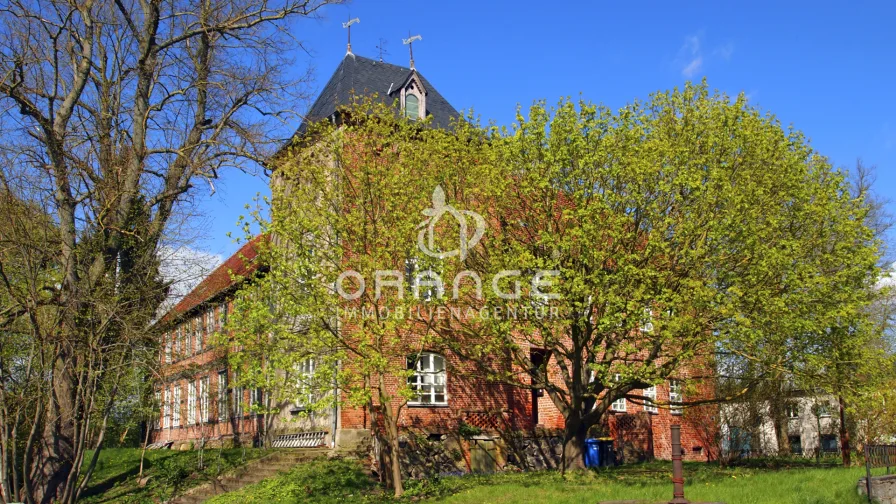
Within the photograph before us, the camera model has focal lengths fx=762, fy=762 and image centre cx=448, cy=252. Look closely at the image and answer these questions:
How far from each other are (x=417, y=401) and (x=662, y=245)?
891cm

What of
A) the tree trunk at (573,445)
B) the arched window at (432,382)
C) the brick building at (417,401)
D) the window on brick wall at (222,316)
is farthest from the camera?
the arched window at (432,382)

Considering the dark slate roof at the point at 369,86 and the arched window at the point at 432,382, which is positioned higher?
the dark slate roof at the point at 369,86

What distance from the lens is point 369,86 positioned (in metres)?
25.6

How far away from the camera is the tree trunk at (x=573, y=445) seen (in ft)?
56.5

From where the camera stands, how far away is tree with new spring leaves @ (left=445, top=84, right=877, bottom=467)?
15.1 meters

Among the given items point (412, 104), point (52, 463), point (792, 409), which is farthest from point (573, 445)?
point (412, 104)

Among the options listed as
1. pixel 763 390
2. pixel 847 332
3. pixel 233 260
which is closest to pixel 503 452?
pixel 763 390

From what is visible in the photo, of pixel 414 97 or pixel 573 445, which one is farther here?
pixel 414 97

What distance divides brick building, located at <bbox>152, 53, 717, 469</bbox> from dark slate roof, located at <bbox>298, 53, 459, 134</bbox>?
0.05 m

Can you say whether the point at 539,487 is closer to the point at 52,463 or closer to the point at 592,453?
the point at 592,453

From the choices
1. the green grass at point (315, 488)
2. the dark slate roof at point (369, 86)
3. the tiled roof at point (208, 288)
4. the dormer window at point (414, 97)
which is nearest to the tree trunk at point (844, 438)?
the green grass at point (315, 488)

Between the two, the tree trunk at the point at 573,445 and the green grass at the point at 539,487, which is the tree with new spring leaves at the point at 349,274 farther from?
the tree trunk at the point at 573,445

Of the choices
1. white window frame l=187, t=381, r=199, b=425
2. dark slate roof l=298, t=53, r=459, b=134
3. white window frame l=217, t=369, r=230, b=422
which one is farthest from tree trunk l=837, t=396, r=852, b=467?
white window frame l=187, t=381, r=199, b=425

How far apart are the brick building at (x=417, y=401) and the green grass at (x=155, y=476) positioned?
4.87 ft
